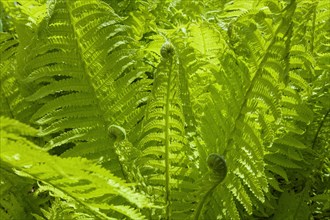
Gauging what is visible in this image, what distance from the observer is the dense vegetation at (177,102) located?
93cm

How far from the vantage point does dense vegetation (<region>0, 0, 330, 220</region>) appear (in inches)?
36.8

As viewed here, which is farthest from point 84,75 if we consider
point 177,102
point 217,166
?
point 217,166

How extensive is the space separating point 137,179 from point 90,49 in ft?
0.95

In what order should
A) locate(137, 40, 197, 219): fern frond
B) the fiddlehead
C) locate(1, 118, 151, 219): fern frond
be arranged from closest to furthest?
locate(1, 118, 151, 219): fern frond, the fiddlehead, locate(137, 40, 197, 219): fern frond

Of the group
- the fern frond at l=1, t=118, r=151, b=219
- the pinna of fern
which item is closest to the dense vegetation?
the pinna of fern

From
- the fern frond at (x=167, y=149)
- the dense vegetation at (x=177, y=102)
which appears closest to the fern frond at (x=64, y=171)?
the dense vegetation at (x=177, y=102)

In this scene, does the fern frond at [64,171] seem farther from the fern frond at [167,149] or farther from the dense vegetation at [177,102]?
the fern frond at [167,149]

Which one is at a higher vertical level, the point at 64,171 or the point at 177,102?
the point at 64,171

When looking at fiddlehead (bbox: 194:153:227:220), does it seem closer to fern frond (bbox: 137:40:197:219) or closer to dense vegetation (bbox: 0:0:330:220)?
dense vegetation (bbox: 0:0:330:220)

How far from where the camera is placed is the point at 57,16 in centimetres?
102

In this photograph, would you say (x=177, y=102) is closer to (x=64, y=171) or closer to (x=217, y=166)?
(x=217, y=166)

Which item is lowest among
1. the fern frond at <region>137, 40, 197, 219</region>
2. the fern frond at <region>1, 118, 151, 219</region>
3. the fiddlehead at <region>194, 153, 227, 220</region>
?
the fern frond at <region>137, 40, 197, 219</region>

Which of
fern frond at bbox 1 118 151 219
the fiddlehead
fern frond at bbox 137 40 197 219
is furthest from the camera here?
fern frond at bbox 137 40 197 219

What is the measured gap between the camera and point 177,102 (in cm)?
97
